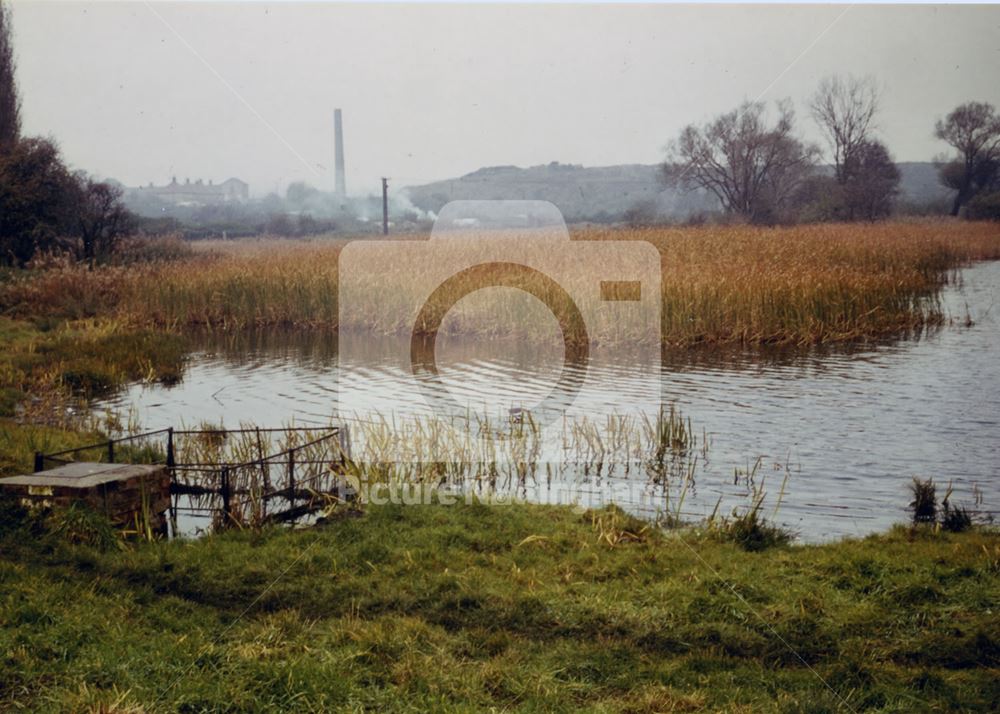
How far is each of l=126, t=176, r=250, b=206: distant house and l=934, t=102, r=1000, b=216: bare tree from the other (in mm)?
18371

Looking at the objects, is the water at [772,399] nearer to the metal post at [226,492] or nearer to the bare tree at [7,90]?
the metal post at [226,492]

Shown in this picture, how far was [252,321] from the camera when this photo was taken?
1666cm

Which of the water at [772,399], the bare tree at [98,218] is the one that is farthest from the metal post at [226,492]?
the bare tree at [98,218]

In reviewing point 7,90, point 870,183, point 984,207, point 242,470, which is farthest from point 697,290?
point 7,90

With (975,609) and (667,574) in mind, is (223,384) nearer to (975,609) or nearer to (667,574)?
(667,574)

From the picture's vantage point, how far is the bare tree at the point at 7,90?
1973 cm

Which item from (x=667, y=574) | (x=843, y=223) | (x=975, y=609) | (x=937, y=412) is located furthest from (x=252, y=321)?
(x=843, y=223)

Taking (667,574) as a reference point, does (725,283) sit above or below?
above

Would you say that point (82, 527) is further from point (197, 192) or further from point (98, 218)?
point (197, 192)

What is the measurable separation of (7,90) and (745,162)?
70.0 ft

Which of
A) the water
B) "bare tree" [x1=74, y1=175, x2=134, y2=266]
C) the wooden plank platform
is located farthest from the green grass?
"bare tree" [x1=74, y1=175, x2=134, y2=266]

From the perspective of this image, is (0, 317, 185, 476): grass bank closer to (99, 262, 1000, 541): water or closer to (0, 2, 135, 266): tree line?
(99, 262, 1000, 541): water

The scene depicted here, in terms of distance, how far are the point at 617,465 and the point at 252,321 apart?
33.8ft

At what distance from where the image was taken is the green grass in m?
3.95
